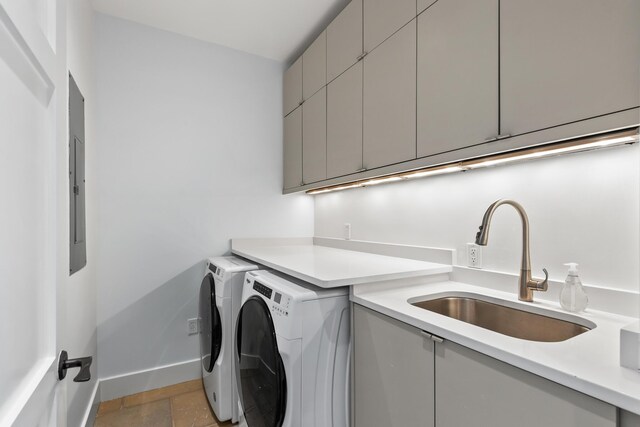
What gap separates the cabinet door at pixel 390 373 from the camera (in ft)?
3.43

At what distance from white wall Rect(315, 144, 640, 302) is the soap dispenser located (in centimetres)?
12

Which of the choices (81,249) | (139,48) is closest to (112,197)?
(81,249)

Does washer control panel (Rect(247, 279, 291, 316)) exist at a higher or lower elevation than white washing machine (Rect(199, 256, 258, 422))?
higher

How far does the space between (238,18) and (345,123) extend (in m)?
1.18

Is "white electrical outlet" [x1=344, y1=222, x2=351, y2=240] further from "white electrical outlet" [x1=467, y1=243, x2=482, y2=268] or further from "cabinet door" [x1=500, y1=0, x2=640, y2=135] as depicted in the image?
"cabinet door" [x1=500, y1=0, x2=640, y2=135]

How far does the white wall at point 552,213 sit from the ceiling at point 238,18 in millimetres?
1425

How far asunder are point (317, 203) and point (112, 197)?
1645 millimetres

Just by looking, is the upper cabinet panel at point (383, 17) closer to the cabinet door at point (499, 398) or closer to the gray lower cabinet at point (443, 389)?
the gray lower cabinet at point (443, 389)

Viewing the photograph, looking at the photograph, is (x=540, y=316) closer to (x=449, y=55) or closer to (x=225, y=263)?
(x=449, y=55)

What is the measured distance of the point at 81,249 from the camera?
172 cm

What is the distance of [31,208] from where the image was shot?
2.06 ft

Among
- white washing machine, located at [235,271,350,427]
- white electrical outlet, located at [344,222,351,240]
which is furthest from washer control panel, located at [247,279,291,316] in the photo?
white electrical outlet, located at [344,222,351,240]

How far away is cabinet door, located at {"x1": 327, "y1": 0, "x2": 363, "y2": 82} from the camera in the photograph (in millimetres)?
1929

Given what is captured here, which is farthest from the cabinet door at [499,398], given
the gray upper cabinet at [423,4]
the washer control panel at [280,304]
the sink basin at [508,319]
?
the gray upper cabinet at [423,4]
